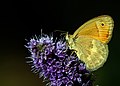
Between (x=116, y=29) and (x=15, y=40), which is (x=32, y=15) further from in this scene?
(x=116, y=29)

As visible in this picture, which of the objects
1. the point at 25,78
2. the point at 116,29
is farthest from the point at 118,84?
the point at 25,78

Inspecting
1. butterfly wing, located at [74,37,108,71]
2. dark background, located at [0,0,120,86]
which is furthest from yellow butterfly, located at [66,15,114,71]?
dark background, located at [0,0,120,86]

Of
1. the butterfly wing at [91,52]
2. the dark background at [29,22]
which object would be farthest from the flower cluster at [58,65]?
the dark background at [29,22]

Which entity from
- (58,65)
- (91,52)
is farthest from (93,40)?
(58,65)

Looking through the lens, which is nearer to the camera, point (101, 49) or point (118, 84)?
point (101, 49)

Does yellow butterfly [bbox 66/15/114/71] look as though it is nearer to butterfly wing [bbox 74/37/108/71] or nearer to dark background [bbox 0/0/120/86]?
butterfly wing [bbox 74/37/108/71]

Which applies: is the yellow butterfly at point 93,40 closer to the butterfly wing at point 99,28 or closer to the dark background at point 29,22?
the butterfly wing at point 99,28

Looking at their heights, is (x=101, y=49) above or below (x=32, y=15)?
below
